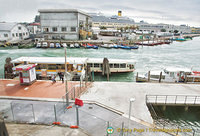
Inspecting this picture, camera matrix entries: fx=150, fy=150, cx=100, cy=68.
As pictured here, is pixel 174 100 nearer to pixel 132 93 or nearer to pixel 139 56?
pixel 132 93

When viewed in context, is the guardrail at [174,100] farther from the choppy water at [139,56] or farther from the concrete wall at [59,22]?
the concrete wall at [59,22]

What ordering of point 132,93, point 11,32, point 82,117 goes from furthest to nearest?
point 11,32 → point 132,93 → point 82,117

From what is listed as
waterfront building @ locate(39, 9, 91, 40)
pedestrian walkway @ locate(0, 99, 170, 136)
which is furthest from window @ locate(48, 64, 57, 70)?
waterfront building @ locate(39, 9, 91, 40)

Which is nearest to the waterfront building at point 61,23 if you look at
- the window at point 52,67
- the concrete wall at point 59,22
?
the concrete wall at point 59,22

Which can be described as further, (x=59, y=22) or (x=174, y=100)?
(x=59, y=22)

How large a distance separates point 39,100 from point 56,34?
2657 inches

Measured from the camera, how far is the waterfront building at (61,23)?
7397 centimetres

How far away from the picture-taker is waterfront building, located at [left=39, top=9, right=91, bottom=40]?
74.0 meters

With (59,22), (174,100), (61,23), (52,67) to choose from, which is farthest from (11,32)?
(174,100)

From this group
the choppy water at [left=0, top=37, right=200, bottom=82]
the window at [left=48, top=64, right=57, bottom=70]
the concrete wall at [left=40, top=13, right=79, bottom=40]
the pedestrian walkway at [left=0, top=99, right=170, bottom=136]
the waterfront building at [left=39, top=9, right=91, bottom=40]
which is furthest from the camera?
the concrete wall at [left=40, top=13, right=79, bottom=40]

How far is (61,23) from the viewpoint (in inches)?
2970

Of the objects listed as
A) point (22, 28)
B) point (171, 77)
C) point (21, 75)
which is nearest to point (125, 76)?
point (171, 77)

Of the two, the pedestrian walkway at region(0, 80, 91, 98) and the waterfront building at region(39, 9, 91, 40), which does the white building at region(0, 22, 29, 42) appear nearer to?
the waterfront building at region(39, 9, 91, 40)

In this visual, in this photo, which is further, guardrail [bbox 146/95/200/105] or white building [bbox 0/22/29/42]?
white building [bbox 0/22/29/42]
